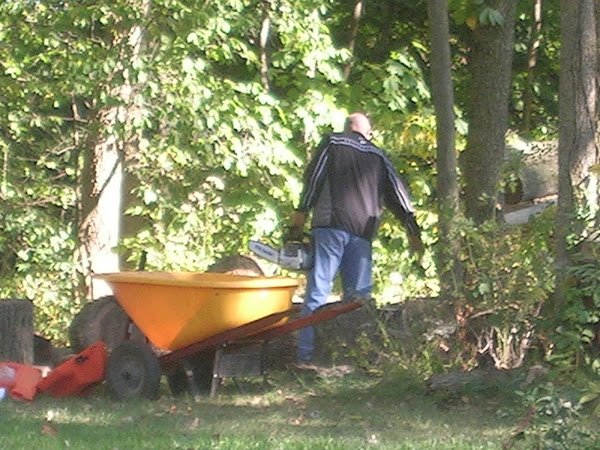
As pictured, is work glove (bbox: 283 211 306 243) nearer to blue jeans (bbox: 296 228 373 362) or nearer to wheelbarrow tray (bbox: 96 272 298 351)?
blue jeans (bbox: 296 228 373 362)

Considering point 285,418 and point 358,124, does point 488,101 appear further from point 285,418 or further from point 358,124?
point 285,418

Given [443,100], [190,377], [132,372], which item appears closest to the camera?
[132,372]

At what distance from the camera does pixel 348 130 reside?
11.3 m

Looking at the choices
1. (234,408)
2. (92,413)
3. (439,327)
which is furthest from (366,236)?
(92,413)

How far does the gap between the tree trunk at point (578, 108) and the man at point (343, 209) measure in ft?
6.06

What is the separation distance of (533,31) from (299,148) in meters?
4.30

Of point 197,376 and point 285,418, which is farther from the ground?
point 197,376

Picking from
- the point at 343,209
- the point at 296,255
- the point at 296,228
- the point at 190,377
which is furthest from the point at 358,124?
the point at 190,377

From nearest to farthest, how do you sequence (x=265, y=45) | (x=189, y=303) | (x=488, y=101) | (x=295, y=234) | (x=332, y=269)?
(x=189, y=303), (x=332, y=269), (x=295, y=234), (x=488, y=101), (x=265, y=45)

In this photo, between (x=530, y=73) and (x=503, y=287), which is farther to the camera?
(x=530, y=73)

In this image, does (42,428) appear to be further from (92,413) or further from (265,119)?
(265,119)

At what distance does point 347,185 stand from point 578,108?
6.93 ft

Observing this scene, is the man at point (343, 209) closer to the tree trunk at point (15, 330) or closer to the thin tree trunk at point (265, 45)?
the tree trunk at point (15, 330)

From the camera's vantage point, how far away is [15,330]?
37.1 feet
